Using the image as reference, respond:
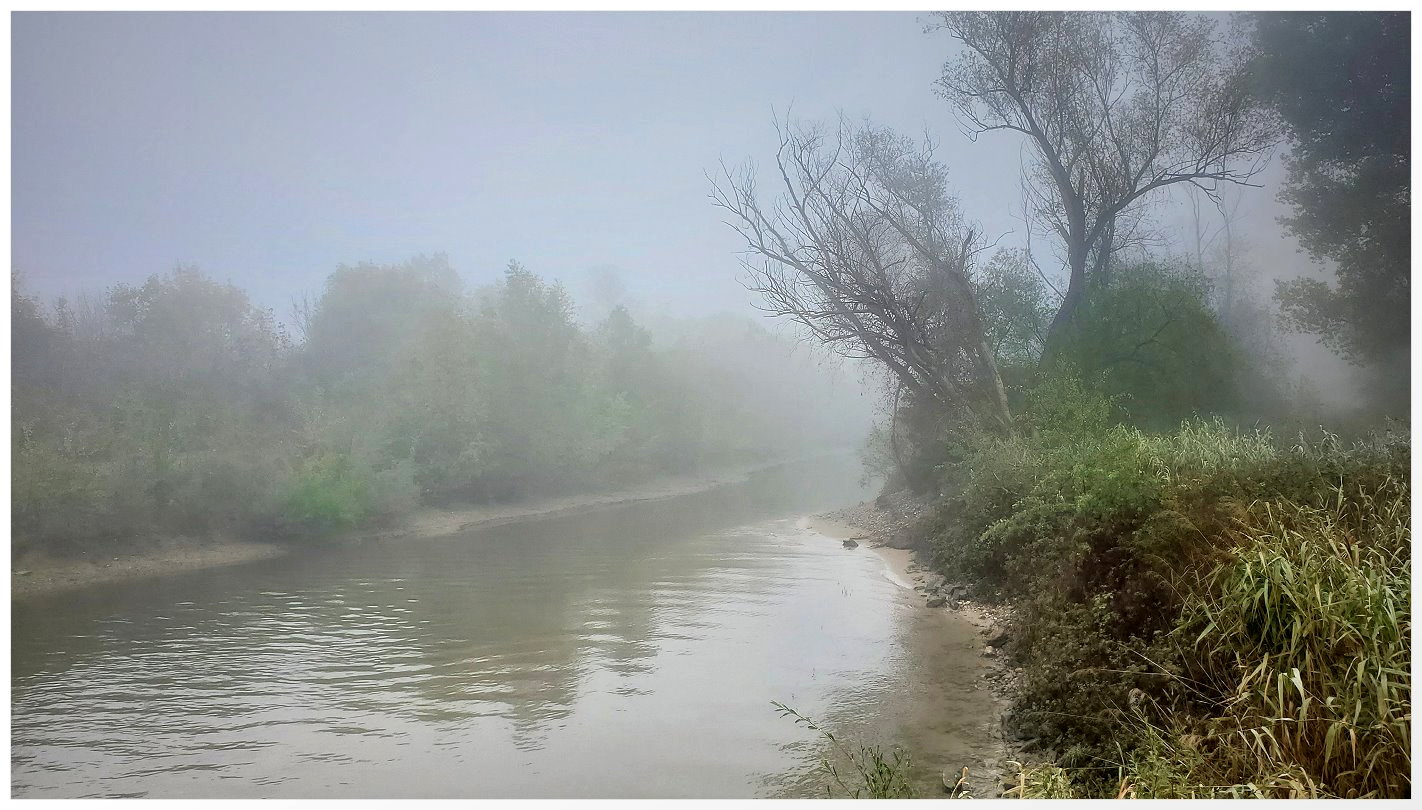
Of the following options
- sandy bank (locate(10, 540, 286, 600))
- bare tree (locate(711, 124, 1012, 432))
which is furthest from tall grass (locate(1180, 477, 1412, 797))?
sandy bank (locate(10, 540, 286, 600))

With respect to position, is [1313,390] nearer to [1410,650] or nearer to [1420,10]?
[1420,10]

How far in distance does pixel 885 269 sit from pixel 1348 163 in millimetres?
5407

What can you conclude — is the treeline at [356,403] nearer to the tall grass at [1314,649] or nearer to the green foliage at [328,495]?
the green foliage at [328,495]

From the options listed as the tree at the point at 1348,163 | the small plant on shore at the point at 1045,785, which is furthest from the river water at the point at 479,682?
the tree at the point at 1348,163

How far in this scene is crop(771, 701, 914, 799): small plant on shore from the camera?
420 cm

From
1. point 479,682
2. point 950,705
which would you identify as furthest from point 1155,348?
point 479,682

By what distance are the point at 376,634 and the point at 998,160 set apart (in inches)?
321

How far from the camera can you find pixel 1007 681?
5.99 metres

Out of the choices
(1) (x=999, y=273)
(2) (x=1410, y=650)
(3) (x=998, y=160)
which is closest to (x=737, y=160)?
(3) (x=998, y=160)

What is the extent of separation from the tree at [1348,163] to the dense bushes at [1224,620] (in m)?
0.95

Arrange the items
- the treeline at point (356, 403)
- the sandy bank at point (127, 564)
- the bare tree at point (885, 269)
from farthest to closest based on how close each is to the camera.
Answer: the bare tree at point (885, 269) → the treeline at point (356, 403) → the sandy bank at point (127, 564)

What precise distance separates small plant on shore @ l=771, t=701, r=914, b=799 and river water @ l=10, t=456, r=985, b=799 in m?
0.11

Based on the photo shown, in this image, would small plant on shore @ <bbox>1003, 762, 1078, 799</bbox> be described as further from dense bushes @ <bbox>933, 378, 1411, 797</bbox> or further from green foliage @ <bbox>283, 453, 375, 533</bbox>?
green foliage @ <bbox>283, 453, 375, 533</bbox>

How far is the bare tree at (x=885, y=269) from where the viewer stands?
406 inches
